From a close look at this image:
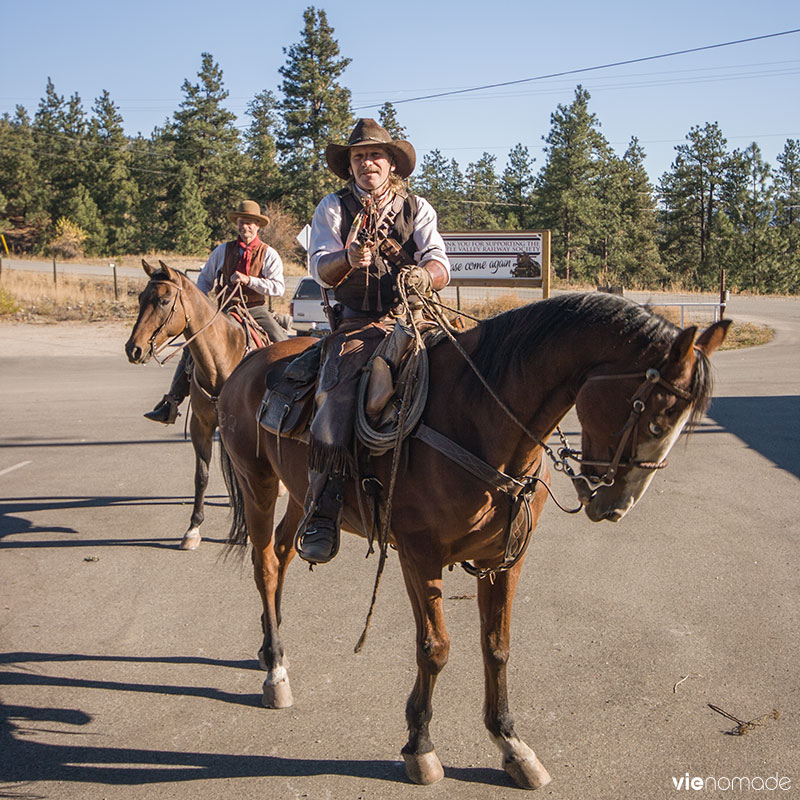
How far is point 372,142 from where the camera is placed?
4.34 meters

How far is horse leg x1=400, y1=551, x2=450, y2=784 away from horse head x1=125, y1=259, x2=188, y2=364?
4212 mm

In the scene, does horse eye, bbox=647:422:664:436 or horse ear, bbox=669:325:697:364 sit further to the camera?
horse eye, bbox=647:422:664:436

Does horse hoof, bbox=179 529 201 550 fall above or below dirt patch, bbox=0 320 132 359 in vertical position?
below

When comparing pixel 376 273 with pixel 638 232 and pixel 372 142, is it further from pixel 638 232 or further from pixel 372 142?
pixel 638 232

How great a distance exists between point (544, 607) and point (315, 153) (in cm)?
4627

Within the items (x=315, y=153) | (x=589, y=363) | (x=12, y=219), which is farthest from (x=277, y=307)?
(x=12, y=219)

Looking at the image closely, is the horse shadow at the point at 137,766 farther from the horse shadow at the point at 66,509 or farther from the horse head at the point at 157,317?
the horse head at the point at 157,317

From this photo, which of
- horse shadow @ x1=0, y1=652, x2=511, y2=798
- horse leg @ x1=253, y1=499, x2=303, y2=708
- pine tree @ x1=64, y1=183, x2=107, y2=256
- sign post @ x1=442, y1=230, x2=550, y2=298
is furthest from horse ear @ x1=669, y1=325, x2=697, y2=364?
pine tree @ x1=64, y1=183, x2=107, y2=256

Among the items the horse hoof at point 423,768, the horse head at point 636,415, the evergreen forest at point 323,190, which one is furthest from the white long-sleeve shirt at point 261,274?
the evergreen forest at point 323,190

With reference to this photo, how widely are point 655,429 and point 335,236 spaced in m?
2.19

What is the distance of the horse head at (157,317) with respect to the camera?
7.13 meters

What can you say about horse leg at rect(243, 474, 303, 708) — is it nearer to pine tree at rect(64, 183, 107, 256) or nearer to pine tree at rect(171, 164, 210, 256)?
pine tree at rect(171, 164, 210, 256)

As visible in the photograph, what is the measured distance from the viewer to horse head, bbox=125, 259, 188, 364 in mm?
7129

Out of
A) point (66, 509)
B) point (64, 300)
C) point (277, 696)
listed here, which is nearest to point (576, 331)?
point (277, 696)
